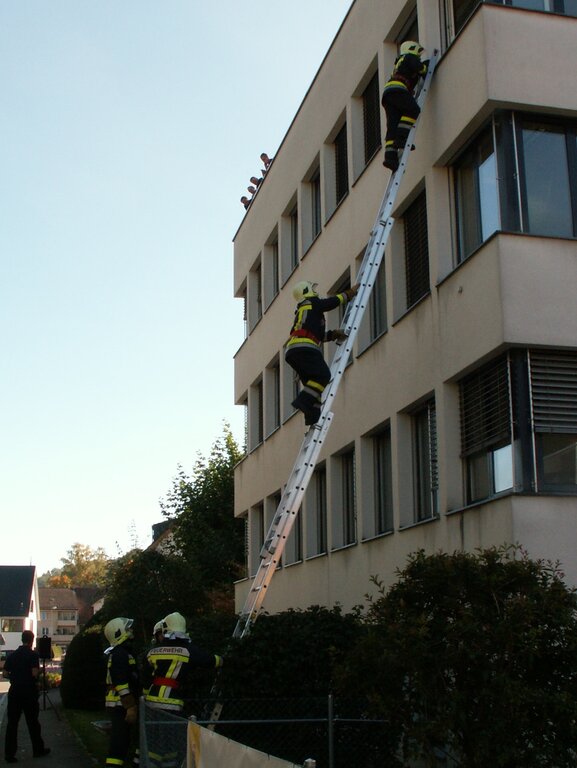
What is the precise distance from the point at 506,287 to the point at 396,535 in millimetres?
4109

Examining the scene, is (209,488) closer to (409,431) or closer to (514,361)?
(409,431)

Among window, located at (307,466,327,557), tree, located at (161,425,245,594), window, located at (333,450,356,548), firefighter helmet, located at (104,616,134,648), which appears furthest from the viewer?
tree, located at (161,425,245,594)

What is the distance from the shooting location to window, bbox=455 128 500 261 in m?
12.1

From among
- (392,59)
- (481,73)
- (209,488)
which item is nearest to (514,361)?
(481,73)

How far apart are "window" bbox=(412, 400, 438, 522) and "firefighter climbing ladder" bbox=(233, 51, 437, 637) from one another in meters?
1.66

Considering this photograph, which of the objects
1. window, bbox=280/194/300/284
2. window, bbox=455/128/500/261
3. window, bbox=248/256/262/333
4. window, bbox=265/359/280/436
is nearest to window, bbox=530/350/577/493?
window, bbox=455/128/500/261

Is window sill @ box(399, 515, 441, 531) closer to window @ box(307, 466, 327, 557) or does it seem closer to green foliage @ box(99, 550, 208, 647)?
window @ box(307, 466, 327, 557)

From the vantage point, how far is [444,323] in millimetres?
12711

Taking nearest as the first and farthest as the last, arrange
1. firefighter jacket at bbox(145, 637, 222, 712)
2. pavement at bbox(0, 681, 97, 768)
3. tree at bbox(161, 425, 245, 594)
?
firefighter jacket at bbox(145, 637, 222, 712)
pavement at bbox(0, 681, 97, 768)
tree at bbox(161, 425, 245, 594)

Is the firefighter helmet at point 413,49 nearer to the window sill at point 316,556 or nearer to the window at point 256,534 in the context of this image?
the window sill at point 316,556

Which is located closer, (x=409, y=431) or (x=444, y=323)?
(x=444, y=323)

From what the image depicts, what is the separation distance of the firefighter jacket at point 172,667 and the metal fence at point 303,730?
9.9 inches

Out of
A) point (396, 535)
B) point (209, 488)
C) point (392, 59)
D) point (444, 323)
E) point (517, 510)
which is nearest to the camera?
point (517, 510)

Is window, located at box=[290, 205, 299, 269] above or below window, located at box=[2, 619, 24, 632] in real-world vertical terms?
above
